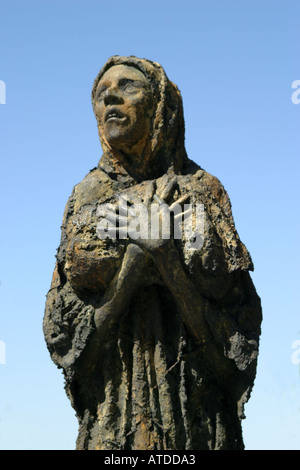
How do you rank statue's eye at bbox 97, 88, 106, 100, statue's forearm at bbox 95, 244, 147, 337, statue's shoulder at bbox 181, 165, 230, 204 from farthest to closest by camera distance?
statue's eye at bbox 97, 88, 106, 100 → statue's shoulder at bbox 181, 165, 230, 204 → statue's forearm at bbox 95, 244, 147, 337

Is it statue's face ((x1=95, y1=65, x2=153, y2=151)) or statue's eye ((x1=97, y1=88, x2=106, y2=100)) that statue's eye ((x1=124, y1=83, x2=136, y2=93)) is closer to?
statue's face ((x1=95, y1=65, x2=153, y2=151))

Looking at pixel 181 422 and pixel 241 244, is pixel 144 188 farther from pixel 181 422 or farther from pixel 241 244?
pixel 181 422

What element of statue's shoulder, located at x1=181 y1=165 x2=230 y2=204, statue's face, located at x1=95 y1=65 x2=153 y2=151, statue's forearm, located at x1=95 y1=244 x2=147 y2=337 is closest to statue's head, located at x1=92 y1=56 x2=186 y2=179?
statue's face, located at x1=95 y1=65 x2=153 y2=151

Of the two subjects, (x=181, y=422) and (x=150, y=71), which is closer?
(x=181, y=422)

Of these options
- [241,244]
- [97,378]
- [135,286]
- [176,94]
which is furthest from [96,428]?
[176,94]

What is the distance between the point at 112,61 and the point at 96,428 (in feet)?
11.3

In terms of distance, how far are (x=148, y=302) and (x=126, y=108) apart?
1.80m

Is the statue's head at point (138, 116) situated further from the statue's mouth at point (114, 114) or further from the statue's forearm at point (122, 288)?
the statue's forearm at point (122, 288)

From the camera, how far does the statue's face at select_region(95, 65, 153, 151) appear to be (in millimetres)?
9766

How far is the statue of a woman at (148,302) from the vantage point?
9.32 m

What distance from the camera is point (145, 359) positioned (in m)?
9.47

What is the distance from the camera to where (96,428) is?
31.1 ft
